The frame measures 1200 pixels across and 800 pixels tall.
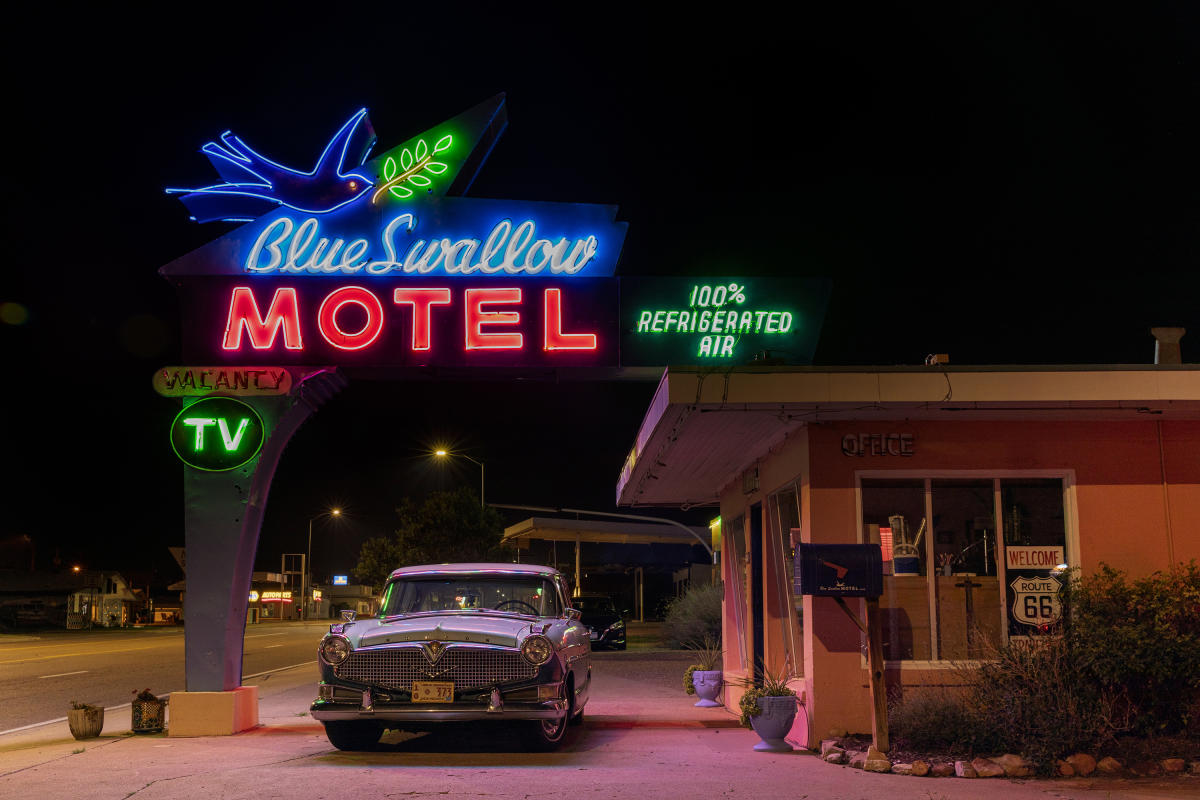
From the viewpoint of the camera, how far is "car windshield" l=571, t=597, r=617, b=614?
29.9 meters

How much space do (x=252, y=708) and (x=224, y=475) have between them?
2.54 m

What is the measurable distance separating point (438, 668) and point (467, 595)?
5.45ft

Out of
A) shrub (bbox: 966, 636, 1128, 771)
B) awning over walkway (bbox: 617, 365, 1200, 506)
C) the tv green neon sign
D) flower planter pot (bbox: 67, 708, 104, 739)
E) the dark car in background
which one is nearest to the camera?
shrub (bbox: 966, 636, 1128, 771)

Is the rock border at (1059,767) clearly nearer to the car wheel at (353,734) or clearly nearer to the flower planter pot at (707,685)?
the car wheel at (353,734)

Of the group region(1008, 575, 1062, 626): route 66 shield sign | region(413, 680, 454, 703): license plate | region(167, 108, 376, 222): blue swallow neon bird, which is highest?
region(167, 108, 376, 222): blue swallow neon bird

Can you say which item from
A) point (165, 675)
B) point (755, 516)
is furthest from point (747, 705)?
point (165, 675)

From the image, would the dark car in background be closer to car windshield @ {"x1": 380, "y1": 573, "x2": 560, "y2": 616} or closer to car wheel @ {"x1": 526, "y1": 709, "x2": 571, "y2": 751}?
car windshield @ {"x1": 380, "y1": 573, "x2": 560, "y2": 616}

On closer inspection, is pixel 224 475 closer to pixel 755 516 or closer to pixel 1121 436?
pixel 755 516

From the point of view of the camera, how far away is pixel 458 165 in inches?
530

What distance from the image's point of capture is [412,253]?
12969mm

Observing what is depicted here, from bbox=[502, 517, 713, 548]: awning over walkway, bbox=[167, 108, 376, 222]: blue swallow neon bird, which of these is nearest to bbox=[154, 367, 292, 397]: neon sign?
bbox=[167, 108, 376, 222]: blue swallow neon bird

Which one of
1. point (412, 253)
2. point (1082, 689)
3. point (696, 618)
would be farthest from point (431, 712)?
point (696, 618)

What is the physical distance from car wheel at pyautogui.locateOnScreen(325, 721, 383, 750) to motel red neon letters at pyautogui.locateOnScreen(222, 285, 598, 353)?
4.29 metres

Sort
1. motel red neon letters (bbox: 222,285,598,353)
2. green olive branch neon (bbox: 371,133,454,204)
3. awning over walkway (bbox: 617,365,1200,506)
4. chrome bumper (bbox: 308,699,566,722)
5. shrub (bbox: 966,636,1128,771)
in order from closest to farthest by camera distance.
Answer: shrub (bbox: 966,636,1128,771) < chrome bumper (bbox: 308,699,566,722) < awning over walkway (bbox: 617,365,1200,506) < motel red neon letters (bbox: 222,285,598,353) < green olive branch neon (bbox: 371,133,454,204)
